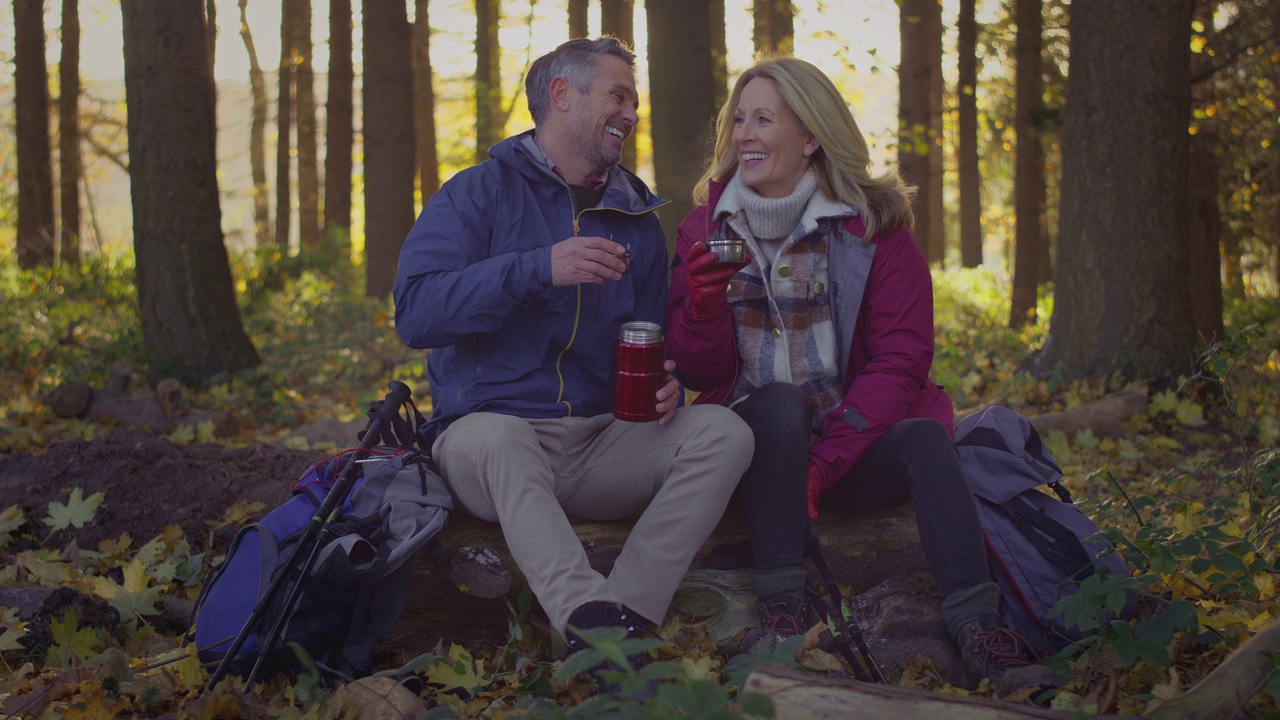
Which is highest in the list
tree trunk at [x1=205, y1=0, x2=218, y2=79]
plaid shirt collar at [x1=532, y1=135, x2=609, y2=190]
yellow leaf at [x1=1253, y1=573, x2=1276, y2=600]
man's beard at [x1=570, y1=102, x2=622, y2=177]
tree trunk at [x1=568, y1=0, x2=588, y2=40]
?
tree trunk at [x1=205, y1=0, x2=218, y2=79]

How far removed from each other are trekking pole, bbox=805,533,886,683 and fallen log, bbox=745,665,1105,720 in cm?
75

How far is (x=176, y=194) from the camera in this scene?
787 cm

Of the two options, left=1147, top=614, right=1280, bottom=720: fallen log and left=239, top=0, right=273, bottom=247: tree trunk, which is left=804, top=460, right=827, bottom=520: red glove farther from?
left=239, top=0, right=273, bottom=247: tree trunk

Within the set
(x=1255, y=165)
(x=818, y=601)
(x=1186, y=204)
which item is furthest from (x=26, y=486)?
(x=1255, y=165)

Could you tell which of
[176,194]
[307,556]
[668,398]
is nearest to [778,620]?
[668,398]

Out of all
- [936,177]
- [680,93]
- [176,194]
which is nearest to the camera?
[680,93]

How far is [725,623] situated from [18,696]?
7.05 feet

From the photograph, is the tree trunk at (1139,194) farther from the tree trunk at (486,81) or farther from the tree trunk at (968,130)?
the tree trunk at (486,81)

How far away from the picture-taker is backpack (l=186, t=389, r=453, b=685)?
3088mm

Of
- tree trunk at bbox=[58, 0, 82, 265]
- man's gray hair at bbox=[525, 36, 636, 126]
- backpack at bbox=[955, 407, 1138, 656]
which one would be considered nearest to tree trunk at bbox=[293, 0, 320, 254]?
tree trunk at bbox=[58, 0, 82, 265]

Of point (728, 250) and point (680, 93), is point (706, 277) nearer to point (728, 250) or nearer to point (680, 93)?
point (728, 250)

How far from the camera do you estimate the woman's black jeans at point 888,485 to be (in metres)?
3.29

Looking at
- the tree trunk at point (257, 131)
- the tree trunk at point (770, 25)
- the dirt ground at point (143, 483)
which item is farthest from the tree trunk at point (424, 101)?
the dirt ground at point (143, 483)

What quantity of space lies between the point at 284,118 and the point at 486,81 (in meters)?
3.89
